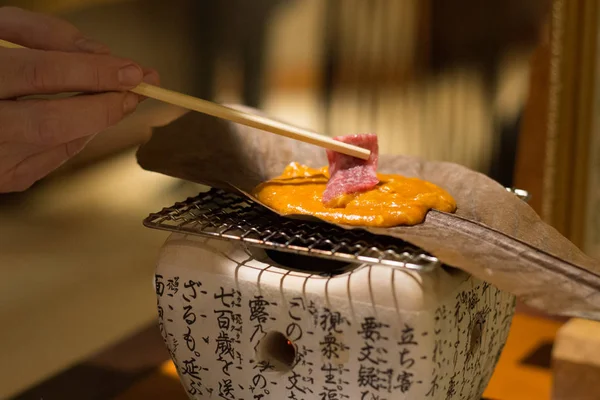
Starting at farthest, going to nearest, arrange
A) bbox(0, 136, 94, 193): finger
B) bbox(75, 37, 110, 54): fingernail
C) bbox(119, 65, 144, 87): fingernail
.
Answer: bbox(0, 136, 94, 193): finger → bbox(75, 37, 110, 54): fingernail → bbox(119, 65, 144, 87): fingernail

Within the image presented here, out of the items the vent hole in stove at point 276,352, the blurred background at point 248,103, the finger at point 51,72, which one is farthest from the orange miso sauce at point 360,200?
the blurred background at point 248,103

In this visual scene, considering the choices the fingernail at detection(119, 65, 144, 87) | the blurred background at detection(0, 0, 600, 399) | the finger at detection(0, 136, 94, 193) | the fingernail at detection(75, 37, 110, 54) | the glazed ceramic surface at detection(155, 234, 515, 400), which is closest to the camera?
the glazed ceramic surface at detection(155, 234, 515, 400)

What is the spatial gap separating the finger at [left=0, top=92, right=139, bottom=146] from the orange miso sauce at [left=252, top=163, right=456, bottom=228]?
0.28 metres

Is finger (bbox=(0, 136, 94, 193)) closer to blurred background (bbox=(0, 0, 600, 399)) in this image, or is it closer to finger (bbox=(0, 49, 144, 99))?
finger (bbox=(0, 49, 144, 99))

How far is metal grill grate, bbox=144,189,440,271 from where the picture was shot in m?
0.85

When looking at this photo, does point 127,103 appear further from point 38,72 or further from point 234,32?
point 234,32

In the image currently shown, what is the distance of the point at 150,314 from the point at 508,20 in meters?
1.34

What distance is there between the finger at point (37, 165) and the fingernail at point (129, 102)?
20 centimetres

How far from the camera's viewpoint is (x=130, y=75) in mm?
955

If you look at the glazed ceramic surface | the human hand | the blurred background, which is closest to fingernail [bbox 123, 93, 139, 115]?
the human hand

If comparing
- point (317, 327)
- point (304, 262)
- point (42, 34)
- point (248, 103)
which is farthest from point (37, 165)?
point (248, 103)

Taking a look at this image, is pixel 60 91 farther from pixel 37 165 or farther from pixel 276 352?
pixel 276 352

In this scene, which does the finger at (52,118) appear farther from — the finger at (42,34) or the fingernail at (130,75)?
the finger at (42,34)

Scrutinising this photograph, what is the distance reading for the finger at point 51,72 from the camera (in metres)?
0.91
